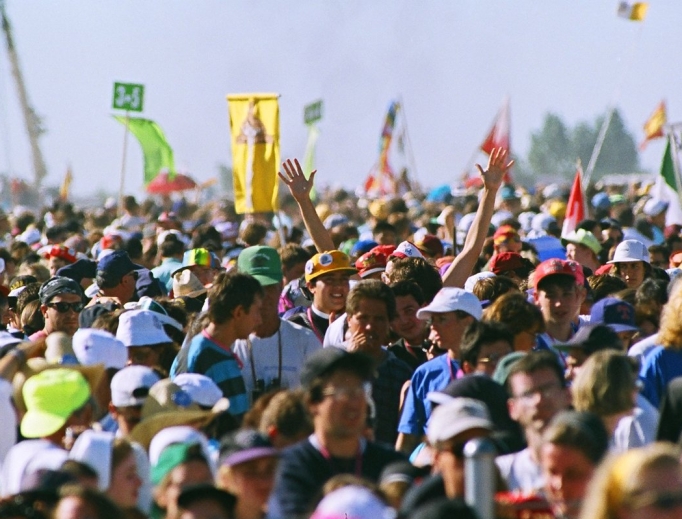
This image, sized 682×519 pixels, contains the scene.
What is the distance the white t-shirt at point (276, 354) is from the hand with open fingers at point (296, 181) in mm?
2514

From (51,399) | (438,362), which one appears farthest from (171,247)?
(51,399)

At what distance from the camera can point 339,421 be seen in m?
5.40

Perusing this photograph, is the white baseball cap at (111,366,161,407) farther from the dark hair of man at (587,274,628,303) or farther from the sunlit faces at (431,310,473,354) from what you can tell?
the dark hair of man at (587,274,628,303)

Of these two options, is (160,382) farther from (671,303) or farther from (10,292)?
(10,292)

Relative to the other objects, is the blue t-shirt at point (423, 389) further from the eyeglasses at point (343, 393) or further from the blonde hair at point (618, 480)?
the blonde hair at point (618, 480)

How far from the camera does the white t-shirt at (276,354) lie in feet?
25.5

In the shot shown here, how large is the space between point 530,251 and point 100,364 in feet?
21.5

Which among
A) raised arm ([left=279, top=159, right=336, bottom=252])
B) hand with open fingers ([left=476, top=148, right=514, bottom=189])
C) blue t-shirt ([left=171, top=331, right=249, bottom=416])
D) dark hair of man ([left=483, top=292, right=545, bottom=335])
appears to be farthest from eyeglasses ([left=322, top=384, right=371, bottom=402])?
raised arm ([left=279, top=159, right=336, bottom=252])

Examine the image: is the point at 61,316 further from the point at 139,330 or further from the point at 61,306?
the point at 139,330

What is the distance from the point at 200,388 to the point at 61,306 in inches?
112

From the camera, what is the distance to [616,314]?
7.90 metres

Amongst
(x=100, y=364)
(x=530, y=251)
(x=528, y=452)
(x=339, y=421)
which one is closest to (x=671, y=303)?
(x=528, y=452)

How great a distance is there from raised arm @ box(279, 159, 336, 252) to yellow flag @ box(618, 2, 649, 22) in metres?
15.2

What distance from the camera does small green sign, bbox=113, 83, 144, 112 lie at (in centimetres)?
2128
